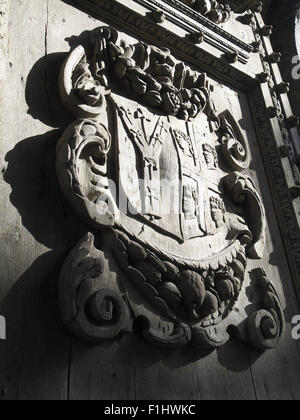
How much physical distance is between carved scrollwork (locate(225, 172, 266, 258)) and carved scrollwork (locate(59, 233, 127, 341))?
0.64 metres

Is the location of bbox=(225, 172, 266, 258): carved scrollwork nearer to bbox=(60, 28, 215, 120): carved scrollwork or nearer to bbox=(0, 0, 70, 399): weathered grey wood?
bbox=(60, 28, 215, 120): carved scrollwork

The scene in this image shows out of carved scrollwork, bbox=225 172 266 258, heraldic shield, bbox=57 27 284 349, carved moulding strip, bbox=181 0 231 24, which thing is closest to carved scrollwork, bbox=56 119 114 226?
heraldic shield, bbox=57 27 284 349

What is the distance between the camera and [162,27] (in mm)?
1639

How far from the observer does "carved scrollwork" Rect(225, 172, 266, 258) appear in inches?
60.0

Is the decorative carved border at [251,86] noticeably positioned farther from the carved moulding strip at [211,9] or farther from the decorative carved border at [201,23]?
the carved moulding strip at [211,9]

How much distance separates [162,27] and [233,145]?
518mm

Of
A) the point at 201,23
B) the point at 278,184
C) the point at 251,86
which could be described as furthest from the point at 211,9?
the point at 278,184

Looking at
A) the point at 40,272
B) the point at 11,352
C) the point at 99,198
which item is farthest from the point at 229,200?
the point at 11,352

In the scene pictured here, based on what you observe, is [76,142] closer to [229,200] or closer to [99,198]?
[99,198]

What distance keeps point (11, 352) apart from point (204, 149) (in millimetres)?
955

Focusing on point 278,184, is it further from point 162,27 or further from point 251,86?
point 162,27

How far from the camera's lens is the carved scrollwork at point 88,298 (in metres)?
0.98

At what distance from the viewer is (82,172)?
1.17 m

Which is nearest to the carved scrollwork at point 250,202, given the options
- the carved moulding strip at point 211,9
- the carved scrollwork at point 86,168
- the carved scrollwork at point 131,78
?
the carved scrollwork at point 131,78
